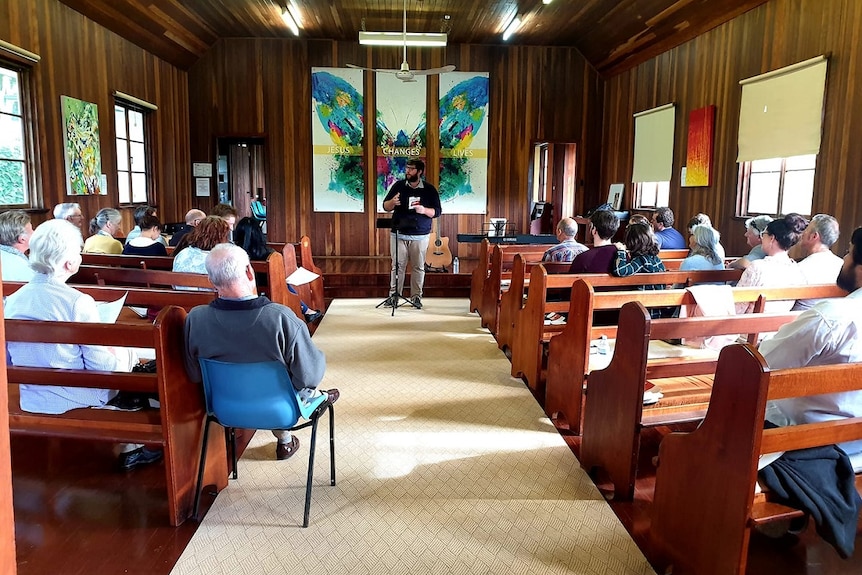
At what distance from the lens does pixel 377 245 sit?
9633 millimetres

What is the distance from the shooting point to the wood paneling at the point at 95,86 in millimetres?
5430

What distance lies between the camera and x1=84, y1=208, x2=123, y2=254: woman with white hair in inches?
177

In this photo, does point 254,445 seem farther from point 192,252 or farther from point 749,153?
point 749,153

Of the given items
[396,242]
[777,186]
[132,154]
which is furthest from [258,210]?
[777,186]

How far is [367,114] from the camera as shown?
9.33m

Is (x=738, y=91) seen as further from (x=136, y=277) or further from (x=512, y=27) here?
(x=136, y=277)

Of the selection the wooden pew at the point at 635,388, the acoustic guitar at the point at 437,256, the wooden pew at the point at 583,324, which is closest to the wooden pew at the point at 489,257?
the wooden pew at the point at 583,324

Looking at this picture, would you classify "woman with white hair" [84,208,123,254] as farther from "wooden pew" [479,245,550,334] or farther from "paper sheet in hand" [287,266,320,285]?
"wooden pew" [479,245,550,334]

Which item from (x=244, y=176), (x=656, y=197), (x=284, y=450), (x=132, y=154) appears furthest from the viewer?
(x=244, y=176)

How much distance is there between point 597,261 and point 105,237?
355 cm

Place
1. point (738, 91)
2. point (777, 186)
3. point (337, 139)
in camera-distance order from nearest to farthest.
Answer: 1. point (777, 186)
2. point (738, 91)
3. point (337, 139)

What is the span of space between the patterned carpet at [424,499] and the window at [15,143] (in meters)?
3.42

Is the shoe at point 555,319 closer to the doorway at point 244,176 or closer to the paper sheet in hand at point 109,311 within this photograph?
the paper sheet in hand at point 109,311

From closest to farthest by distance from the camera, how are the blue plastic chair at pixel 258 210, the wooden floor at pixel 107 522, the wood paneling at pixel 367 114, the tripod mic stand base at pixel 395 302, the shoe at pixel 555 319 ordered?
the wooden floor at pixel 107 522, the shoe at pixel 555 319, the tripod mic stand base at pixel 395 302, the wood paneling at pixel 367 114, the blue plastic chair at pixel 258 210
